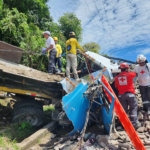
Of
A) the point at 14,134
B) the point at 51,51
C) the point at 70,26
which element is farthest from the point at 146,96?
the point at 70,26

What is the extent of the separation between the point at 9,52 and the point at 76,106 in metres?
3.17

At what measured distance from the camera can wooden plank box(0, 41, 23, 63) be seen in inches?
172

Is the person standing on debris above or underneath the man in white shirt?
above

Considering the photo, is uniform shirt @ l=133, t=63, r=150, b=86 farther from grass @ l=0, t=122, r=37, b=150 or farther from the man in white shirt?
grass @ l=0, t=122, r=37, b=150

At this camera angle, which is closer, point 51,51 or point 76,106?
point 76,106

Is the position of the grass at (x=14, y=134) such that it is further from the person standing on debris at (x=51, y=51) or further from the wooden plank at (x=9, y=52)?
the wooden plank at (x=9, y=52)

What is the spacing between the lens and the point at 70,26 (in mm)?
15156

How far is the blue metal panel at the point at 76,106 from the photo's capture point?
112 inches

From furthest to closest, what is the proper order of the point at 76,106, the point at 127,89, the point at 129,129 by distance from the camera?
the point at 127,89
the point at 76,106
the point at 129,129

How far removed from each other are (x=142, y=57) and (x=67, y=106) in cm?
262

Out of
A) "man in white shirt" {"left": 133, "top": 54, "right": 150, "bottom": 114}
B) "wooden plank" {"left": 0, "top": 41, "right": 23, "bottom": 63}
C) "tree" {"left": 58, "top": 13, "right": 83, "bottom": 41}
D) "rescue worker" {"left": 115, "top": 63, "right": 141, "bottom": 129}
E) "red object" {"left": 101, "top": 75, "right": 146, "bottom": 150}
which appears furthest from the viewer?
"tree" {"left": 58, "top": 13, "right": 83, "bottom": 41}

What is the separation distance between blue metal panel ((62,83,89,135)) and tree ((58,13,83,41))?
43.3 feet

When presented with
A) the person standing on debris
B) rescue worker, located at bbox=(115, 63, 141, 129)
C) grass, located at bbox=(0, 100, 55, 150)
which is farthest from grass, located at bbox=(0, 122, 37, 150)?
rescue worker, located at bbox=(115, 63, 141, 129)

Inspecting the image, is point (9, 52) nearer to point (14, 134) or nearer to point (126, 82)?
point (14, 134)
